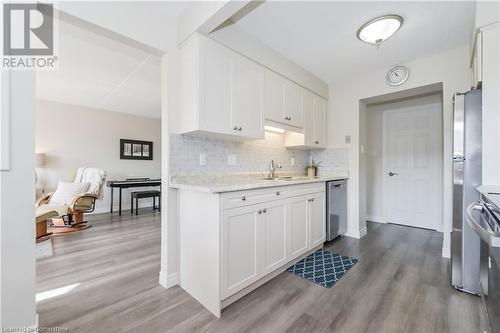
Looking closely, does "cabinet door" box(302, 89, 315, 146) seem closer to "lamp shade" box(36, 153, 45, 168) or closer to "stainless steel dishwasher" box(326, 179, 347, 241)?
"stainless steel dishwasher" box(326, 179, 347, 241)

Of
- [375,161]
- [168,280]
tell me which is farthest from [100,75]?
[375,161]

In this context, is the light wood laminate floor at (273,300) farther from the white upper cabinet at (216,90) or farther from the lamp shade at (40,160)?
the lamp shade at (40,160)

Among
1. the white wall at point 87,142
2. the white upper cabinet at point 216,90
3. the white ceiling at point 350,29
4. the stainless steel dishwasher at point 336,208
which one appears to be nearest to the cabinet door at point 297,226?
the stainless steel dishwasher at point 336,208

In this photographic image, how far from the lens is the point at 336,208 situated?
3.10 m

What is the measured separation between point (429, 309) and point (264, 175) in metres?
1.99

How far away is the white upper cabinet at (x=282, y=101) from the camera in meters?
2.56

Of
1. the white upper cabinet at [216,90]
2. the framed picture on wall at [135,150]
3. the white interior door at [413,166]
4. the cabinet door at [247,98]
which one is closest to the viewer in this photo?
the white upper cabinet at [216,90]

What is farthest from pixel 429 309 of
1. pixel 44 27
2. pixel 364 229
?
pixel 44 27

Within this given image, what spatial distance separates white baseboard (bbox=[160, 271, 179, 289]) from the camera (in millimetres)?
1951

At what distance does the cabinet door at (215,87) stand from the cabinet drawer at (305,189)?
0.87 meters

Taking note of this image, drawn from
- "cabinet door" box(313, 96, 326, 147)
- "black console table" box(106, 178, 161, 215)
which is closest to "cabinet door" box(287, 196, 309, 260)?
"cabinet door" box(313, 96, 326, 147)

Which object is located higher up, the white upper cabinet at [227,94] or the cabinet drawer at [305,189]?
the white upper cabinet at [227,94]

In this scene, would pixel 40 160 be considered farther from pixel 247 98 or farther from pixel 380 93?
pixel 380 93

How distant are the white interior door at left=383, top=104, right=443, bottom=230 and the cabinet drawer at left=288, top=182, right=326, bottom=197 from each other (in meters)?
2.01
